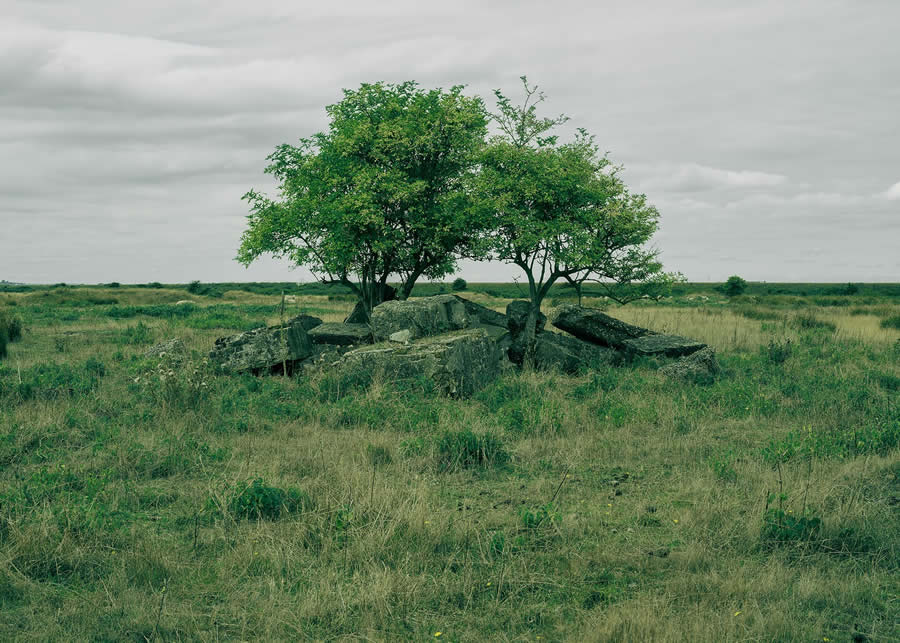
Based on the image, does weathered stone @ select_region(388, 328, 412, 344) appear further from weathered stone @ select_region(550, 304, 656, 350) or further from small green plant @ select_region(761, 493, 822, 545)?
small green plant @ select_region(761, 493, 822, 545)

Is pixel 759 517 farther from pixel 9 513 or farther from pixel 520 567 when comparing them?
pixel 9 513

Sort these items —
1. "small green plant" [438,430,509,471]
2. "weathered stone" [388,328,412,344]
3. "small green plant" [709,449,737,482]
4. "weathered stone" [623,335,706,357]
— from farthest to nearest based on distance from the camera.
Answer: "weathered stone" [623,335,706,357]
"weathered stone" [388,328,412,344]
"small green plant" [438,430,509,471]
"small green plant" [709,449,737,482]

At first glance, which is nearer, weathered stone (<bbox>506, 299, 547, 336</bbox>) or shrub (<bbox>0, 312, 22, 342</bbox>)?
weathered stone (<bbox>506, 299, 547, 336</bbox>)

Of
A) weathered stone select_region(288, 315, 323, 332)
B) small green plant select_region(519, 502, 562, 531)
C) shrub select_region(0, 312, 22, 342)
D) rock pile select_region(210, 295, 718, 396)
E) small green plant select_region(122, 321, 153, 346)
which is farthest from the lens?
small green plant select_region(122, 321, 153, 346)

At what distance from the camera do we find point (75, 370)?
1531 centimetres

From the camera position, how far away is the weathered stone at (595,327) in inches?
752

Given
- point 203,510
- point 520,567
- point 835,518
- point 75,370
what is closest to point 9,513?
point 203,510

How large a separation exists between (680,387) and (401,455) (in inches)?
310

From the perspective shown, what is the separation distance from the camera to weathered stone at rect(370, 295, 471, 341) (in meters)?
16.4

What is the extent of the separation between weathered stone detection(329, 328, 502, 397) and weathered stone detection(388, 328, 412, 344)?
210 millimetres

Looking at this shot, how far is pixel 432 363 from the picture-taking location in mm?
13539

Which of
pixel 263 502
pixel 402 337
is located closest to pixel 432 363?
pixel 402 337

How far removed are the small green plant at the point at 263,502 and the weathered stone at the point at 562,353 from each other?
35.6 ft

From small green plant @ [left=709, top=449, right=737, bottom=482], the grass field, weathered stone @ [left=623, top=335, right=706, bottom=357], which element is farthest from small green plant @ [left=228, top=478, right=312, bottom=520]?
weathered stone @ [left=623, top=335, right=706, bottom=357]
